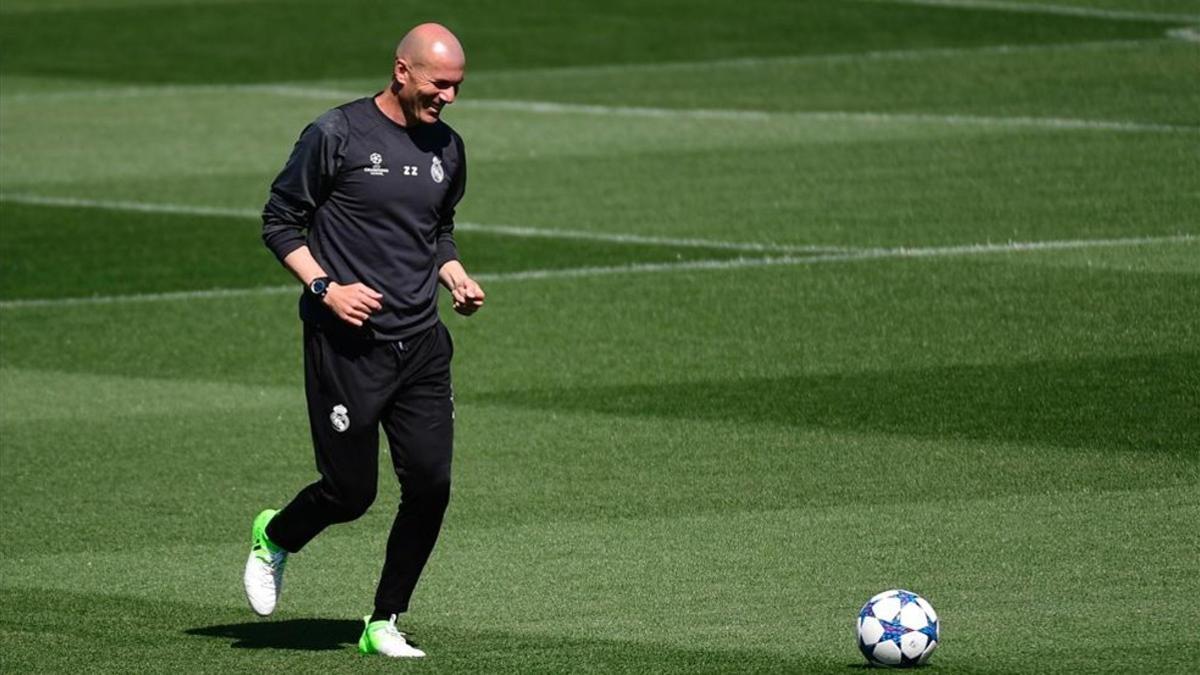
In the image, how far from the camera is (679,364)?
55.6 ft

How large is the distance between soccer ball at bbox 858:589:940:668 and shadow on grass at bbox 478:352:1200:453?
501cm

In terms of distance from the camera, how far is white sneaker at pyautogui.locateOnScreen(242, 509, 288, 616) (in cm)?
1033

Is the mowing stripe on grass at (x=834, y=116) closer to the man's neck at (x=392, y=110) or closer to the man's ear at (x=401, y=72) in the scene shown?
the man's neck at (x=392, y=110)

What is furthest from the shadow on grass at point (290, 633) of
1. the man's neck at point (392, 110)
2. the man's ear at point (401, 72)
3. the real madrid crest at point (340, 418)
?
the man's ear at point (401, 72)

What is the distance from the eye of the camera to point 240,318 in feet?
63.0

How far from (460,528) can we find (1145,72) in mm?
19001

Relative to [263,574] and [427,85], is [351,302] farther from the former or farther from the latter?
[263,574]

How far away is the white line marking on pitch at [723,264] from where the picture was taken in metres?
20.1

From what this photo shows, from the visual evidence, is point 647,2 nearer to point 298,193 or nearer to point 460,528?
point 460,528

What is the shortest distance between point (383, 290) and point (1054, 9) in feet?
93.0

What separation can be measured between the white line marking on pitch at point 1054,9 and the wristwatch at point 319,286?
27.2 meters

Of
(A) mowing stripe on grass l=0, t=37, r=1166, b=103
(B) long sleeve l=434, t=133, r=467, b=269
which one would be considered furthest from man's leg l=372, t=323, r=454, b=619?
(A) mowing stripe on grass l=0, t=37, r=1166, b=103

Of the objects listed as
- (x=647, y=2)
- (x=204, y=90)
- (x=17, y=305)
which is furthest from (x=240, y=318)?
(x=647, y=2)


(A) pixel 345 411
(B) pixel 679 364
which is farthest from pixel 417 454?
(B) pixel 679 364
